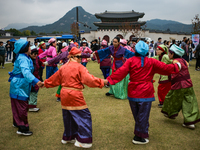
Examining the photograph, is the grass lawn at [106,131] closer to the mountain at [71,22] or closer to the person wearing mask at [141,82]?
the person wearing mask at [141,82]

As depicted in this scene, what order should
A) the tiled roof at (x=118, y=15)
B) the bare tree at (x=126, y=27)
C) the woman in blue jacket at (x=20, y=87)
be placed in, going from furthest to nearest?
the tiled roof at (x=118, y=15)
the bare tree at (x=126, y=27)
the woman in blue jacket at (x=20, y=87)

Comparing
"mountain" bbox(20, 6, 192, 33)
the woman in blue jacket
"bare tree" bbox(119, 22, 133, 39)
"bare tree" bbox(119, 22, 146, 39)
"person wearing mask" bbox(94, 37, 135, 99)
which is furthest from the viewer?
"mountain" bbox(20, 6, 192, 33)

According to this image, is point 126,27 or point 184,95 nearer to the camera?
point 184,95

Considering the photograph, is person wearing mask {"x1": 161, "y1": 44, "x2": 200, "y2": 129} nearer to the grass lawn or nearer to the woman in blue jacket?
the grass lawn

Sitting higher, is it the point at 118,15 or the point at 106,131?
the point at 118,15

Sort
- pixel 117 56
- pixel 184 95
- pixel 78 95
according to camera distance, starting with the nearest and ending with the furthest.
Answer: pixel 78 95
pixel 184 95
pixel 117 56

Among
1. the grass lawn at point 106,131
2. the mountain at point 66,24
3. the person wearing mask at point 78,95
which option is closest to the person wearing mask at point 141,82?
the grass lawn at point 106,131

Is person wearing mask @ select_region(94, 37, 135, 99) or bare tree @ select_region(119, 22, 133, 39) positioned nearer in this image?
person wearing mask @ select_region(94, 37, 135, 99)

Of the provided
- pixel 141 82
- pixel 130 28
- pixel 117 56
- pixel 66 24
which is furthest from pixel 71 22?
pixel 141 82

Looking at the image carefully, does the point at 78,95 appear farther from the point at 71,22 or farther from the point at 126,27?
the point at 71,22

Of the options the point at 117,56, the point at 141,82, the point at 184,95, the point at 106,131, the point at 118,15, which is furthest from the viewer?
the point at 118,15

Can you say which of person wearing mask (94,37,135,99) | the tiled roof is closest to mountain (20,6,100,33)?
the tiled roof

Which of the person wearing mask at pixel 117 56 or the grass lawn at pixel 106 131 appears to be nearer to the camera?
the grass lawn at pixel 106 131

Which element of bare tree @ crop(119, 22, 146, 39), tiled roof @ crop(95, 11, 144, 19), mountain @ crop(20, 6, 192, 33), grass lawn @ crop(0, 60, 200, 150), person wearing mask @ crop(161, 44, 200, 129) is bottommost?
grass lawn @ crop(0, 60, 200, 150)
